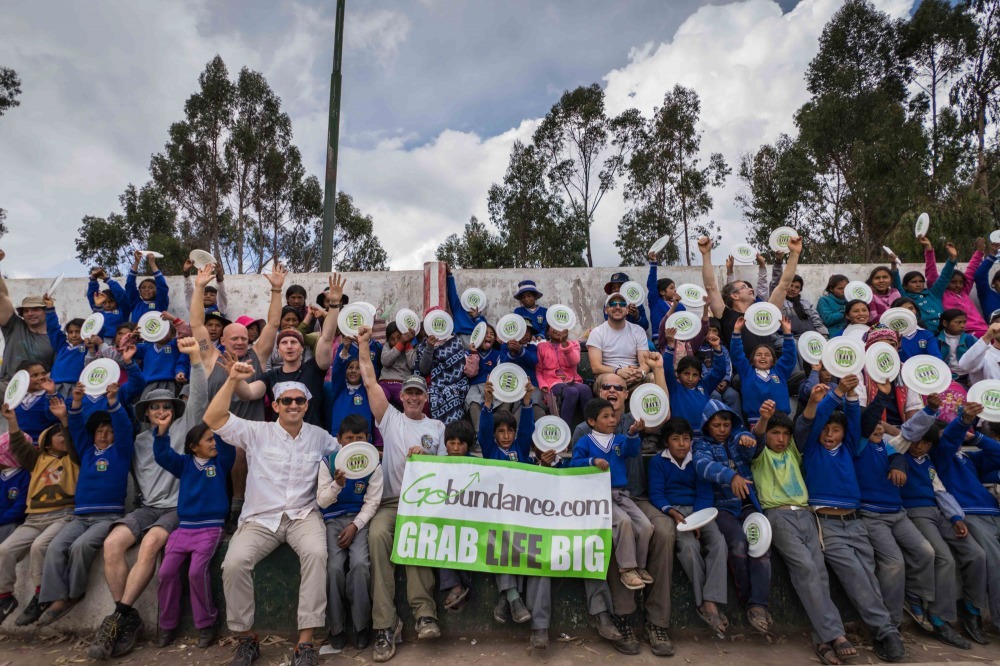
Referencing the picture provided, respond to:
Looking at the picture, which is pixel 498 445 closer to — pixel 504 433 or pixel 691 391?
pixel 504 433

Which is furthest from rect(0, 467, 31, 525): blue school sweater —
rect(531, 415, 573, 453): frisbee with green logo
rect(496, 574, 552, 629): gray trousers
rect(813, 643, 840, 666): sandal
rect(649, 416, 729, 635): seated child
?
rect(813, 643, 840, 666): sandal

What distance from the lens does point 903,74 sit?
2433cm

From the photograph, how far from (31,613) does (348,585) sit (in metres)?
2.68

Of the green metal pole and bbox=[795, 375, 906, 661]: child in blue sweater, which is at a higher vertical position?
the green metal pole

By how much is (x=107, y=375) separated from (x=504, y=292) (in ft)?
19.0

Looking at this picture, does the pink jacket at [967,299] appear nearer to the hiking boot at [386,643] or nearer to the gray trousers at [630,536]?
the gray trousers at [630,536]

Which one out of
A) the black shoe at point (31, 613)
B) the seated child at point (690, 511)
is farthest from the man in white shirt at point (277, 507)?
the seated child at point (690, 511)

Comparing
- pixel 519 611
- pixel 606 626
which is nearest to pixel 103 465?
pixel 519 611

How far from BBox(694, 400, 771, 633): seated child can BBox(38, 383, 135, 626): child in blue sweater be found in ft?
17.1

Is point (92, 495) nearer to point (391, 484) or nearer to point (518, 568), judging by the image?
point (391, 484)

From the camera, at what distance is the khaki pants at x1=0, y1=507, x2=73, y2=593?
178 inches

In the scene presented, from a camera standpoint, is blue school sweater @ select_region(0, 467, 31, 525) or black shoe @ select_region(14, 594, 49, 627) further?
blue school sweater @ select_region(0, 467, 31, 525)

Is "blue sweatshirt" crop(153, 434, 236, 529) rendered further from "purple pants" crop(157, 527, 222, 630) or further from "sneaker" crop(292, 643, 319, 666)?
"sneaker" crop(292, 643, 319, 666)

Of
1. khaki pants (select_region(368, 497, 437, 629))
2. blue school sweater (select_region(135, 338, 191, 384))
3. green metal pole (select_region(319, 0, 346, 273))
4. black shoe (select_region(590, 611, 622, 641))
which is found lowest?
black shoe (select_region(590, 611, 622, 641))
